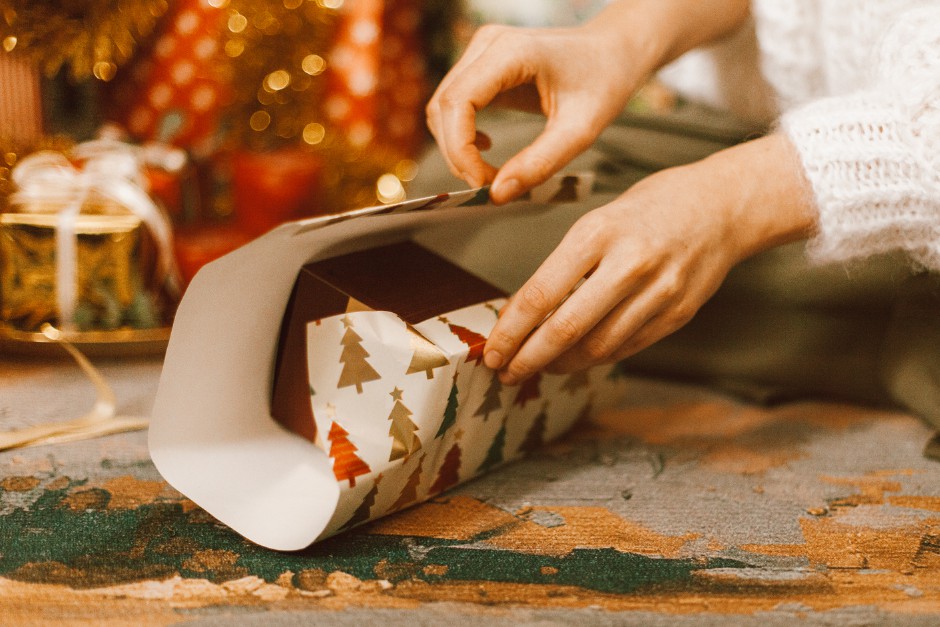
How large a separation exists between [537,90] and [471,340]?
0.21 meters

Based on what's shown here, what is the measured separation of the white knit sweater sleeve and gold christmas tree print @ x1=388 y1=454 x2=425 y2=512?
0.31 m

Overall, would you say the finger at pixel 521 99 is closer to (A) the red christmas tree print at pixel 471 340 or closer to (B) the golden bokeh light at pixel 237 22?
(A) the red christmas tree print at pixel 471 340

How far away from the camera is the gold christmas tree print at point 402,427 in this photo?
1.43ft

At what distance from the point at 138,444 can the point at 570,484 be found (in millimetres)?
327

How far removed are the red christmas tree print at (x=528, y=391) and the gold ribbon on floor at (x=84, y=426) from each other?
0.30 meters

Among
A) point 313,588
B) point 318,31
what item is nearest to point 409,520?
point 313,588

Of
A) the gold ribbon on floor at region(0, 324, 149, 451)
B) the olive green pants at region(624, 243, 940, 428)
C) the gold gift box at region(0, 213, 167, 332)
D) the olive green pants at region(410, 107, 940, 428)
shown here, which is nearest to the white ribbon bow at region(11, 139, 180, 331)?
the gold gift box at region(0, 213, 167, 332)

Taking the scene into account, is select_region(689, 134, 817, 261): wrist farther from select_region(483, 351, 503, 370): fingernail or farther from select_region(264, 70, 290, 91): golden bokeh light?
select_region(264, 70, 290, 91): golden bokeh light

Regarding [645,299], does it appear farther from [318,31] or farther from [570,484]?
[318,31]

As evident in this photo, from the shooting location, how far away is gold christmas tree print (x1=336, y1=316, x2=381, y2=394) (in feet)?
1.49

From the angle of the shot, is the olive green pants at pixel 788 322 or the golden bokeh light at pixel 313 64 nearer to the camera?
the olive green pants at pixel 788 322

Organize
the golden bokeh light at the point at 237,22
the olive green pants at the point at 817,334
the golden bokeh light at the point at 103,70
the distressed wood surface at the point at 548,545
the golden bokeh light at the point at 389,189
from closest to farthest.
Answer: the distressed wood surface at the point at 548,545 → the olive green pants at the point at 817,334 → the golden bokeh light at the point at 103,70 → the golden bokeh light at the point at 237,22 → the golden bokeh light at the point at 389,189

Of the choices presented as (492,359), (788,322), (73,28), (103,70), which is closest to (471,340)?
(492,359)

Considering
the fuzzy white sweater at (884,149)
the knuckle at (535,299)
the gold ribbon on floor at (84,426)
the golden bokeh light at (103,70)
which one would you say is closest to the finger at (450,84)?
the knuckle at (535,299)
